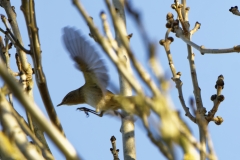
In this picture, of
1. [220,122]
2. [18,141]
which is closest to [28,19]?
[18,141]

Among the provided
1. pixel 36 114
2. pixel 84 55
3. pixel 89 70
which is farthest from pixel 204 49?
pixel 36 114

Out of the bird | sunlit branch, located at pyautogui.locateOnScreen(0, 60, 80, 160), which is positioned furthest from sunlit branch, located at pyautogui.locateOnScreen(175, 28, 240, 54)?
sunlit branch, located at pyautogui.locateOnScreen(0, 60, 80, 160)

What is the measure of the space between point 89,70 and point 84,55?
313 millimetres

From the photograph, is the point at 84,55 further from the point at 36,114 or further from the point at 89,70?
Result: the point at 36,114

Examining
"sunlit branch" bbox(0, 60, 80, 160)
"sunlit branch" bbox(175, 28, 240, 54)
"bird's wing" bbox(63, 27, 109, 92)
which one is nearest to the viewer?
"sunlit branch" bbox(0, 60, 80, 160)

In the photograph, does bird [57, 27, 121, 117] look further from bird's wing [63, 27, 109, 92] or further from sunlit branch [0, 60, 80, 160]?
sunlit branch [0, 60, 80, 160]

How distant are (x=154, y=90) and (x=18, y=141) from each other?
55 centimetres

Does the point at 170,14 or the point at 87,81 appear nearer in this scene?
the point at 170,14

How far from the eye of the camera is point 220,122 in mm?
4223

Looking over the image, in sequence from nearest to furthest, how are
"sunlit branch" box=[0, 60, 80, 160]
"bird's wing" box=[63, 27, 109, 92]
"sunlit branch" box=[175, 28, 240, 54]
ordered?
"sunlit branch" box=[0, 60, 80, 160] < "sunlit branch" box=[175, 28, 240, 54] < "bird's wing" box=[63, 27, 109, 92]

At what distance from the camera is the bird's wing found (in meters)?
5.21

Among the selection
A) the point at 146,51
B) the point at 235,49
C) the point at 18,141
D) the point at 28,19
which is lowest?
the point at 18,141

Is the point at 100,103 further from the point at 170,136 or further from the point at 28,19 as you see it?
the point at 170,136

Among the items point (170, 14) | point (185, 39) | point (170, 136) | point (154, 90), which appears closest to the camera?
point (170, 136)
